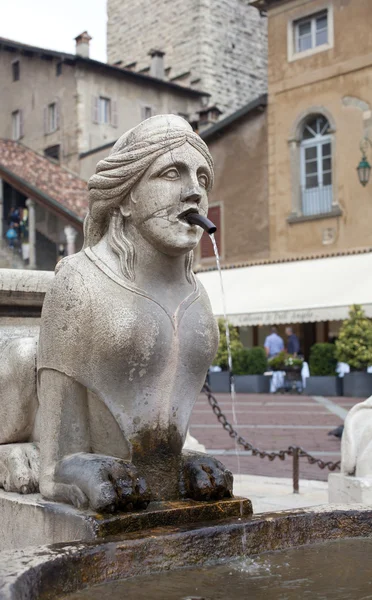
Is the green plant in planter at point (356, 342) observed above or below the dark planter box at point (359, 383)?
above

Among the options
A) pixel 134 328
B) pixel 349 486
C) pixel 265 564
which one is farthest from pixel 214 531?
pixel 349 486

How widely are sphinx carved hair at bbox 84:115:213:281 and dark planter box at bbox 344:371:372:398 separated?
15.6 meters

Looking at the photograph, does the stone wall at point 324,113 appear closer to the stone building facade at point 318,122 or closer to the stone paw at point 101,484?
the stone building facade at point 318,122

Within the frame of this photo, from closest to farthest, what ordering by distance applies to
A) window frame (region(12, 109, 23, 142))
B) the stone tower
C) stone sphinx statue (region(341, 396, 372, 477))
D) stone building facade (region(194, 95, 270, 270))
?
stone sphinx statue (region(341, 396, 372, 477)) < stone building facade (region(194, 95, 270, 270)) < the stone tower < window frame (region(12, 109, 23, 142))

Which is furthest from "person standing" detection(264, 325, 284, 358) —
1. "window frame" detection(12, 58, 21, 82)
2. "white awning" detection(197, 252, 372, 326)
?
"window frame" detection(12, 58, 21, 82)

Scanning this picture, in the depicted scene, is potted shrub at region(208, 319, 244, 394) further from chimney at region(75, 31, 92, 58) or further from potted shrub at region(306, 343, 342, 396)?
chimney at region(75, 31, 92, 58)

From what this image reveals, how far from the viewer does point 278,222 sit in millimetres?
24156

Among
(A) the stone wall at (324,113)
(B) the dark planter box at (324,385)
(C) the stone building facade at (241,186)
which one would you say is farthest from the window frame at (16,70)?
(B) the dark planter box at (324,385)

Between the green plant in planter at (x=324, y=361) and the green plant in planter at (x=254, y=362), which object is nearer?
the green plant in planter at (x=324, y=361)

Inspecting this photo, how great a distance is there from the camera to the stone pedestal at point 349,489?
4625mm

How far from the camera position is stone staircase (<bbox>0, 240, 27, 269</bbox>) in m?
30.5

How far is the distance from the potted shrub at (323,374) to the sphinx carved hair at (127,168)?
16.3 meters

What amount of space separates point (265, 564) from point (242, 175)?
2319 centimetres

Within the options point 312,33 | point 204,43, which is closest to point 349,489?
point 312,33
